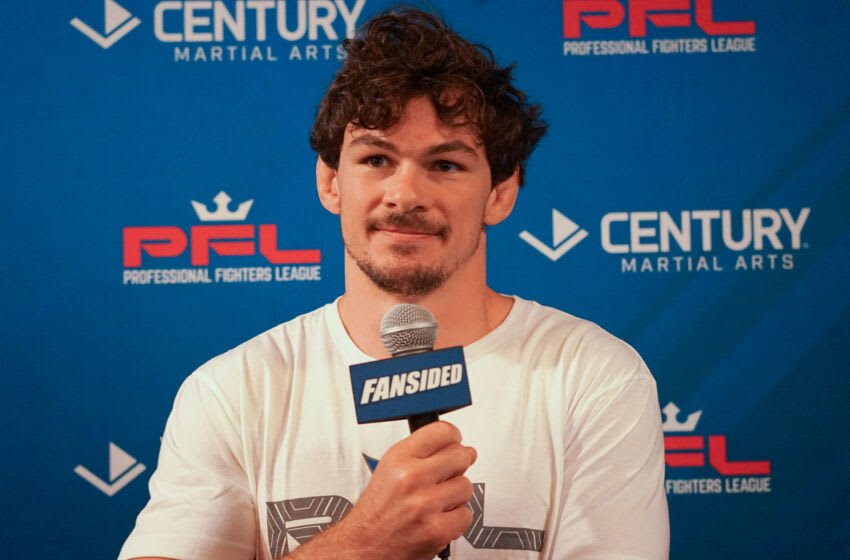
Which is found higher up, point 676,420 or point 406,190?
point 406,190

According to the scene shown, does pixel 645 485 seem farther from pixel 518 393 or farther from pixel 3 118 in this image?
pixel 3 118

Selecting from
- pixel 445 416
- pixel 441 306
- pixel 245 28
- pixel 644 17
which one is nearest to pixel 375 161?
pixel 441 306

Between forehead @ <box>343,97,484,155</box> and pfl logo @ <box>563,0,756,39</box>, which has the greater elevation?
pfl logo @ <box>563,0,756,39</box>

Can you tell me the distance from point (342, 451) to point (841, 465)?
1.79m

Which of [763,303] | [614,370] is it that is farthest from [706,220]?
[614,370]

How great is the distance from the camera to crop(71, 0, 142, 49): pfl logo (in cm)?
280

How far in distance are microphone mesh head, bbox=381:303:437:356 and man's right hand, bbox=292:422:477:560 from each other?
0.36ft

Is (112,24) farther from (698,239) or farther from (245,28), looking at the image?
(698,239)

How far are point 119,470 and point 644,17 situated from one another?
6.89 ft

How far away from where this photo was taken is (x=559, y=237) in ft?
9.13

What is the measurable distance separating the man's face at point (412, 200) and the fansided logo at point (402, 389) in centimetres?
49

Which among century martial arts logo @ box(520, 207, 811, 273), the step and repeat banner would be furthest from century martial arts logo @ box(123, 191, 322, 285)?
century martial arts logo @ box(520, 207, 811, 273)

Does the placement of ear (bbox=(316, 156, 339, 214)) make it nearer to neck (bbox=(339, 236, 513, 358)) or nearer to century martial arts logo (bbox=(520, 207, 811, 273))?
neck (bbox=(339, 236, 513, 358))

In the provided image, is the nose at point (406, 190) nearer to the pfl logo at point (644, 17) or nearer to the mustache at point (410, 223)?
the mustache at point (410, 223)
